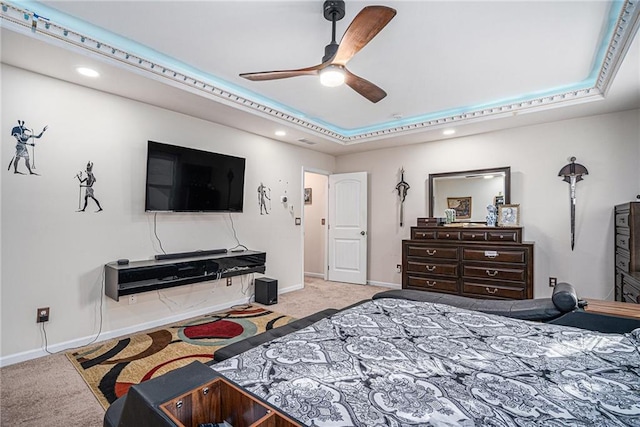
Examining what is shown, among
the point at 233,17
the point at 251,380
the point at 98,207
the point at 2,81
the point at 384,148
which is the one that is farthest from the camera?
the point at 384,148

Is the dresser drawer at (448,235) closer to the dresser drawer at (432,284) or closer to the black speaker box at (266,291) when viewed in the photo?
the dresser drawer at (432,284)

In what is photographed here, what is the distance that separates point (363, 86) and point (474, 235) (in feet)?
8.96

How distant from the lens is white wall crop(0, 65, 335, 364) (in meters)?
2.62

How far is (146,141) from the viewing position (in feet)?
11.3

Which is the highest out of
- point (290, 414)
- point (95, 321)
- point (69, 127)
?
point (69, 127)

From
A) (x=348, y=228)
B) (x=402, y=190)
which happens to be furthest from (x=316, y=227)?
(x=402, y=190)

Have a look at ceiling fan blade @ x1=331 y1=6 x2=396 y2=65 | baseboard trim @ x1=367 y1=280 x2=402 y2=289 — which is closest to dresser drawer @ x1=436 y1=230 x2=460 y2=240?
baseboard trim @ x1=367 y1=280 x2=402 y2=289

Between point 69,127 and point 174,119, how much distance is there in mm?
1040

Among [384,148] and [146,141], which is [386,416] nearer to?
[146,141]

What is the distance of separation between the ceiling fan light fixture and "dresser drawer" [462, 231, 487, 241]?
9.63 ft

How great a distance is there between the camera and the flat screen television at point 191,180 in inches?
133

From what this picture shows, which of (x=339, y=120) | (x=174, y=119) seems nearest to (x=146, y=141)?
(x=174, y=119)

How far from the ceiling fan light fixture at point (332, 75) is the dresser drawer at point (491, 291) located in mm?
3242

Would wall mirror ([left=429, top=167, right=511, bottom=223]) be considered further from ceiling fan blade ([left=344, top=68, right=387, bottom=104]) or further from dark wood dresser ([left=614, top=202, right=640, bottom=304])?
ceiling fan blade ([left=344, top=68, right=387, bottom=104])
